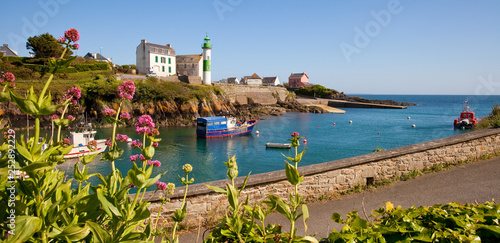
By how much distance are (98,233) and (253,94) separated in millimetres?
58638

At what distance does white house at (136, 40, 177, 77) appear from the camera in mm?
48031

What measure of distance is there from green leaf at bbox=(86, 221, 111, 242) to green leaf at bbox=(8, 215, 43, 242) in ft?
0.61

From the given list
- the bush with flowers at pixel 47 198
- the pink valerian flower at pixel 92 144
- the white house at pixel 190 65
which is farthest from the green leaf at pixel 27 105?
the white house at pixel 190 65

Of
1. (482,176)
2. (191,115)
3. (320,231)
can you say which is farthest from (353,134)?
(320,231)

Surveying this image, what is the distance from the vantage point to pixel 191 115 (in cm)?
3934

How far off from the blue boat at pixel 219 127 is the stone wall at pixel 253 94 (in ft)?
53.4

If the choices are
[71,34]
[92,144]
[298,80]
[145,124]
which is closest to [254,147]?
[92,144]

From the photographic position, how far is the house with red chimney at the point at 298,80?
109m

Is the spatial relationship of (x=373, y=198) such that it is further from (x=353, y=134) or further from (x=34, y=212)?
(x=353, y=134)

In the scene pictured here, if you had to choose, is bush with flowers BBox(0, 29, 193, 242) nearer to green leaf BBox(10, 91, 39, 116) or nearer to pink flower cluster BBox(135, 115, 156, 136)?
green leaf BBox(10, 91, 39, 116)

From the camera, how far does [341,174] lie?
6426 millimetres

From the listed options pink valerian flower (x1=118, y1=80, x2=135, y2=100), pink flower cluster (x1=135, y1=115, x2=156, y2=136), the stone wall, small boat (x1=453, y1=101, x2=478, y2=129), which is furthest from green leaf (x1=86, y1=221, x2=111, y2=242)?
the stone wall

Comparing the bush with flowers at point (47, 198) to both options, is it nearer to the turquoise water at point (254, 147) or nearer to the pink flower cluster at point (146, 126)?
the pink flower cluster at point (146, 126)

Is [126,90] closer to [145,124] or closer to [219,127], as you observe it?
[145,124]
